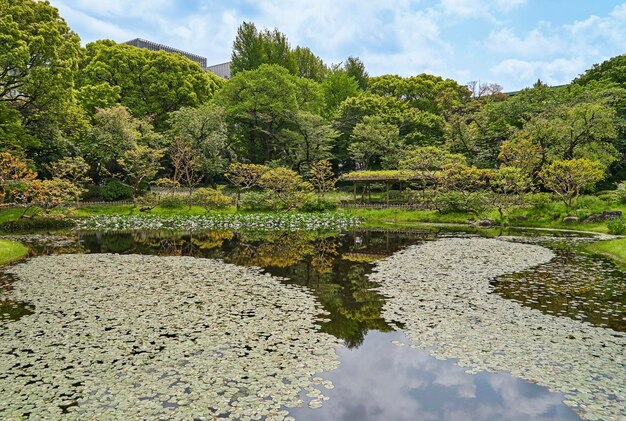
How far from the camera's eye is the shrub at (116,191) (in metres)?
32.6

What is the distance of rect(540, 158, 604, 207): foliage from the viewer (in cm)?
2425

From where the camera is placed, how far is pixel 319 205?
32.0 m

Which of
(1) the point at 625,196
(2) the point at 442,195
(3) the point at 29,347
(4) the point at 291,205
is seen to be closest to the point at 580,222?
(1) the point at 625,196

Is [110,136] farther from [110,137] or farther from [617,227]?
[617,227]

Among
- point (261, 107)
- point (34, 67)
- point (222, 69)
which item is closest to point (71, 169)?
point (34, 67)

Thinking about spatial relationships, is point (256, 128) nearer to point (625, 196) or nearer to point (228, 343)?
point (625, 196)

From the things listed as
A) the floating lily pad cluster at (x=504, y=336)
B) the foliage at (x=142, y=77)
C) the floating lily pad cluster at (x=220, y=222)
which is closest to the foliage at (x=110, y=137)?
the foliage at (x=142, y=77)

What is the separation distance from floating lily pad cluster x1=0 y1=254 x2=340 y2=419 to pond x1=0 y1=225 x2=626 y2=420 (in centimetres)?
3

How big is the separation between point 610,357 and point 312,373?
16.0ft

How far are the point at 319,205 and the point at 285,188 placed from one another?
3.11 meters

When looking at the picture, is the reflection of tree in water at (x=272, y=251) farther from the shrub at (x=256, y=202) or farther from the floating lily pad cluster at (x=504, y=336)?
the shrub at (x=256, y=202)

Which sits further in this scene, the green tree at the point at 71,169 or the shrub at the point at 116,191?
the shrub at the point at 116,191

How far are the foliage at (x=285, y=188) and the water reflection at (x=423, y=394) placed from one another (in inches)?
999

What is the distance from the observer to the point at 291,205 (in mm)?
31953
